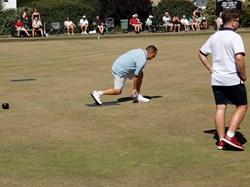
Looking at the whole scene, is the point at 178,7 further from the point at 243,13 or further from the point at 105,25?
the point at 105,25

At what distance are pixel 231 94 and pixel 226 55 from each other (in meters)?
0.47

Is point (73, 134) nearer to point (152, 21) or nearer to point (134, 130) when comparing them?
point (134, 130)

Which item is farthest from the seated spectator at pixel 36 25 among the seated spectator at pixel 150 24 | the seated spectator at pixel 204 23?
the seated spectator at pixel 204 23

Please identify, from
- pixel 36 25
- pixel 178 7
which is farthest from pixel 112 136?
pixel 178 7

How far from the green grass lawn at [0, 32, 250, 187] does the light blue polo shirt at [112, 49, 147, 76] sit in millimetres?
610

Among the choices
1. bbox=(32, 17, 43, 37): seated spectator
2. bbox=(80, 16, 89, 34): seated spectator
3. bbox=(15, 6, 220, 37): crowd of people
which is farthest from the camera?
bbox=(80, 16, 89, 34): seated spectator

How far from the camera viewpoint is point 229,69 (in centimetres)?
774

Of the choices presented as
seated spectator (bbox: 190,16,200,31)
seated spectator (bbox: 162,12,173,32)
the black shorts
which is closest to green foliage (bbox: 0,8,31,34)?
seated spectator (bbox: 162,12,173,32)

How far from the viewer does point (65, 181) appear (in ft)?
21.6

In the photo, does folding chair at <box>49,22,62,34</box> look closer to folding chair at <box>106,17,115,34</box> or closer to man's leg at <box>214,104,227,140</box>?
folding chair at <box>106,17,115,34</box>

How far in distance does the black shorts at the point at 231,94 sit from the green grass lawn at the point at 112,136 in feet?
1.97

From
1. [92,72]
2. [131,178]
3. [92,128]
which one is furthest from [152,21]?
[131,178]

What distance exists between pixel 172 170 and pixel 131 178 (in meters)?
0.54

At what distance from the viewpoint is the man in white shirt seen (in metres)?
7.66
